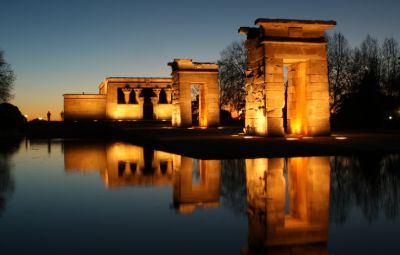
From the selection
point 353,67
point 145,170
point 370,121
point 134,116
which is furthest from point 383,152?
point 134,116

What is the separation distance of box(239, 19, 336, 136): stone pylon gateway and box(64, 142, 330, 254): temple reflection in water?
7.88 meters

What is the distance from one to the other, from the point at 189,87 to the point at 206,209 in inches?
1108

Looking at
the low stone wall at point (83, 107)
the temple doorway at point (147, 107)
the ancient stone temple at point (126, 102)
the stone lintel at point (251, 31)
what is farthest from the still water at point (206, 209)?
the low stone wall at point (83, 107)

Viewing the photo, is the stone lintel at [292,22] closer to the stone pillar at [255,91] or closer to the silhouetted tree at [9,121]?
the stone pillar at [255,91]

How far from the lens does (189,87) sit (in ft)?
112

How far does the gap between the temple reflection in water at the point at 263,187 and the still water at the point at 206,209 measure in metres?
0.02

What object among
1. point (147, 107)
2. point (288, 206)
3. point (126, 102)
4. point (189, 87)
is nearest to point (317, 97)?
point (288, 206)

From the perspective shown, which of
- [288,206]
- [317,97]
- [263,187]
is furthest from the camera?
[317,97]

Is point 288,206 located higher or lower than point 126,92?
lower

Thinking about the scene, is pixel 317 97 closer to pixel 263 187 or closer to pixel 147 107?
pixel 263 187

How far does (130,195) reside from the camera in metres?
7.62

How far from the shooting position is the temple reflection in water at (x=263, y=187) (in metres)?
4.95

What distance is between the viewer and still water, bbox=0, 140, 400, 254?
4.65 m

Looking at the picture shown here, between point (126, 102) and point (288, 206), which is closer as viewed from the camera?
point (288, 206)
